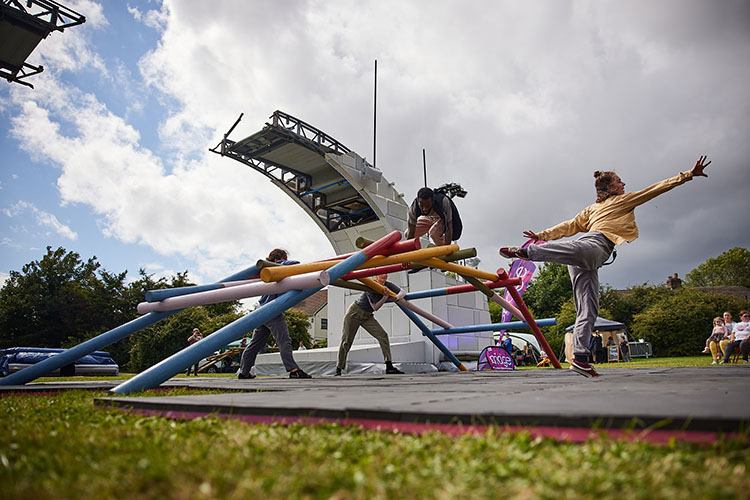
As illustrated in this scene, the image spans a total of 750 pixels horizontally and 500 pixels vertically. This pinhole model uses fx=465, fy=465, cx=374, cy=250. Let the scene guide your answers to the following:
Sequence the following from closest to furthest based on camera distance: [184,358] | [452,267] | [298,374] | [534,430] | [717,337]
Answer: [534,430] → [184,358] → [452,267] → [298,374] → [717,337]

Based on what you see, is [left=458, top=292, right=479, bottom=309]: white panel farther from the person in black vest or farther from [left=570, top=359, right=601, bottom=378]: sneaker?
[left=570, top=359, right=601, bottom=378]: sneaker

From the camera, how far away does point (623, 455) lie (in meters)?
1.10

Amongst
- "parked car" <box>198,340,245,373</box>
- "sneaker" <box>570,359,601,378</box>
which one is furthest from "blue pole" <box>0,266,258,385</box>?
"parked car" <box>198,340,245,373</box>

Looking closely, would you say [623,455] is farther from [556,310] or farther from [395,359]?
[556,310]

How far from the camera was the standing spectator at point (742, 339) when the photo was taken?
1011cm

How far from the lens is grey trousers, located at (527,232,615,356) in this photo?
4258 mm

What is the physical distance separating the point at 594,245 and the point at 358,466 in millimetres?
3843

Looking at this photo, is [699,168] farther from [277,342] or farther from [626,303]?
[626,303]

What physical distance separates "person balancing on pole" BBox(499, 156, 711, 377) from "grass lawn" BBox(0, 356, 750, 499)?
10.7 feet

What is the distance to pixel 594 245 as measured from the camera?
429cm

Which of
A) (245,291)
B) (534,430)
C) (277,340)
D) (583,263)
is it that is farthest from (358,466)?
(277,340)

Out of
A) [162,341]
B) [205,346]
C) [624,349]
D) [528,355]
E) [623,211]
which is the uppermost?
[623,211]

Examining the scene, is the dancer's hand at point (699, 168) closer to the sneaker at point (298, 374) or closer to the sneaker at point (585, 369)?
the sneaker at point (585, 369)

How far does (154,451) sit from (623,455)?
1205mm
